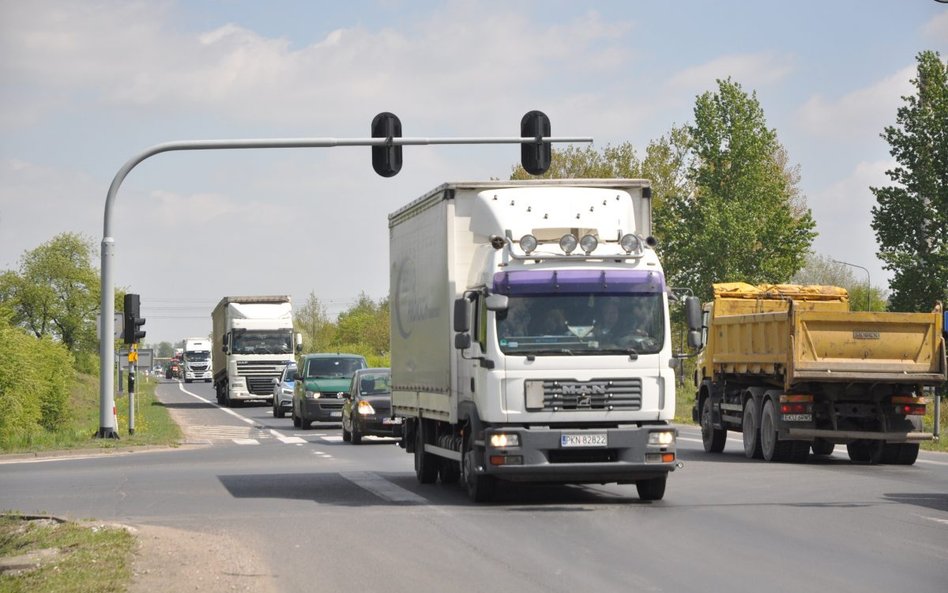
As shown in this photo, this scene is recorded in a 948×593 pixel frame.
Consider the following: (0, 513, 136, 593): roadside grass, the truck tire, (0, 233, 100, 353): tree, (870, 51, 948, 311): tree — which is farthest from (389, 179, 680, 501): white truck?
(0, 233, 100, 353): tree

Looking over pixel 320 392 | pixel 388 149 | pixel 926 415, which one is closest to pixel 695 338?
pixel 388 149

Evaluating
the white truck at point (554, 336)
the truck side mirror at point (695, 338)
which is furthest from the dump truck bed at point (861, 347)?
the white truck at point (554, 336)

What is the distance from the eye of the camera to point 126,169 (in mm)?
27859

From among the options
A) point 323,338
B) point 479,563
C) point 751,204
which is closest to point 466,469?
point 479,563

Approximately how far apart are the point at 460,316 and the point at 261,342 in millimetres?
42192

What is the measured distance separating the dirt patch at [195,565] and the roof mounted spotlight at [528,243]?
4653mm

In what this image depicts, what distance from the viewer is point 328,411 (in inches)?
1597

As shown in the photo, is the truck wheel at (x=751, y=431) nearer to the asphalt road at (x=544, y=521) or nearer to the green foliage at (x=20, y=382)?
the asphalt road at (x=544, y=521)

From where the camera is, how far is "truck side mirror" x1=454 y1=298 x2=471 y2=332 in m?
16.1

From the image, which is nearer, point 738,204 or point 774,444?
point 774,444

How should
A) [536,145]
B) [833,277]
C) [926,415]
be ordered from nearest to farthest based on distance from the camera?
[536,145] < [926,415] < [833,277]

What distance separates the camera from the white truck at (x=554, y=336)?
1584 cm

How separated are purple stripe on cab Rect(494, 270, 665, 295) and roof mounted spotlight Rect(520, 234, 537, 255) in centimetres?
24

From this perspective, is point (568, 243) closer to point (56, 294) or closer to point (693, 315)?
point (693, 315)
